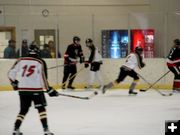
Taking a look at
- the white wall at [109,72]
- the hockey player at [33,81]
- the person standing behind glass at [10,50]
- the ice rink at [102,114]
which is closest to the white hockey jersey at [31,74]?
the hockey player at [33,81]

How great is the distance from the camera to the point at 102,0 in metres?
16.0

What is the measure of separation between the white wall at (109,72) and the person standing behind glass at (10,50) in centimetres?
26

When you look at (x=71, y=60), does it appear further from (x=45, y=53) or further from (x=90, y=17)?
(x=90, y=17)

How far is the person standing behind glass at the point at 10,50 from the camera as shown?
13.1 meters

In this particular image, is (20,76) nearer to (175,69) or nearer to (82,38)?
(175,69)

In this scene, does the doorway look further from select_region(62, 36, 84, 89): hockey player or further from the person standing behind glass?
select_region(62, 36, 84, 89): hockey player

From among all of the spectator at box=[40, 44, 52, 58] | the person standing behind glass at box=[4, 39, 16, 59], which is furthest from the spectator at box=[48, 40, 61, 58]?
the person standing behind glass at box=[4, 39, 16, 59]

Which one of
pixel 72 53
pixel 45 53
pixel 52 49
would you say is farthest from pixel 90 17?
pixel 72 53

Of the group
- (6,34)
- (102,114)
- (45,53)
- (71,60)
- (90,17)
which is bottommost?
(102,114)

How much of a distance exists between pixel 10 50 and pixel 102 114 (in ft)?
17.4

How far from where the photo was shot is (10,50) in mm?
13109

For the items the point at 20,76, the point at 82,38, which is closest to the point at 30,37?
the point at 82,38

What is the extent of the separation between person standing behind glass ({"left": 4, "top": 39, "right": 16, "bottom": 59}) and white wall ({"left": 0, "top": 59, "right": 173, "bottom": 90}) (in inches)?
10.3

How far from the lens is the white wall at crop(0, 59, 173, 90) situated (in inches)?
506
